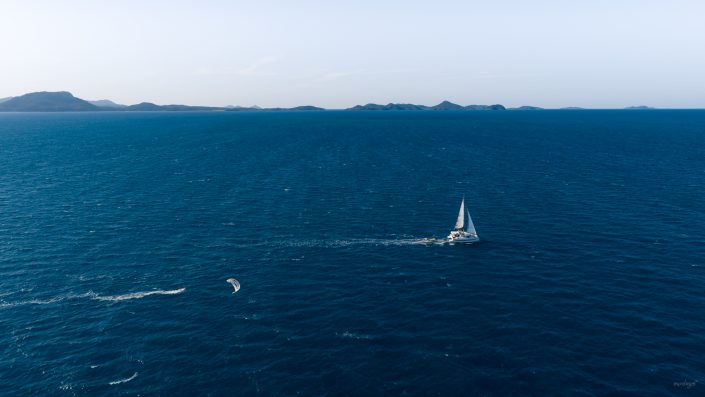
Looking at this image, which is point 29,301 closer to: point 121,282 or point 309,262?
point 121,282

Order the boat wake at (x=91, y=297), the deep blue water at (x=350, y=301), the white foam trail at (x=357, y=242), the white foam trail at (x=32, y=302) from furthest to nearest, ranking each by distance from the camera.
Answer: the white foam trail at (x=357, y=242) < the boat wake at (x=91, y=297) < the white foam trail at (x=32, y=302) < the deep blue water at (x=350, y=301)

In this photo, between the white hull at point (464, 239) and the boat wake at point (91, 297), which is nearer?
the boat wake at point (91, 297)

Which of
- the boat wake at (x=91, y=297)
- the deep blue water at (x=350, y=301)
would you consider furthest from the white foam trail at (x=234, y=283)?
the boat wake at (x=91, y=297)

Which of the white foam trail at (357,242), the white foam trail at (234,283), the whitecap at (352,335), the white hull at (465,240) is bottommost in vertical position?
the whitecap at (352,335)

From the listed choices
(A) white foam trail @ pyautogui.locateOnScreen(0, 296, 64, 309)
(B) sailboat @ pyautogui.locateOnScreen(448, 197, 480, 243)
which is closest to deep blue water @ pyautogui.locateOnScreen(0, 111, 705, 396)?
(A) white foam trail @ pyautogui.locateOnScreen(0, 296, 64, 309)

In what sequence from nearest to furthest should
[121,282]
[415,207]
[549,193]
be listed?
[121,282], [415,207], [549,193]

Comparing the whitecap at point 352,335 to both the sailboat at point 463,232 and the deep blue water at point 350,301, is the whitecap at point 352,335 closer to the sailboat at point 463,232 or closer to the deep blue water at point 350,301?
the deep blue water at point 350,301

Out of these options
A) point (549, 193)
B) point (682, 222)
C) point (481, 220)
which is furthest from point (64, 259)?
point (682, 222)

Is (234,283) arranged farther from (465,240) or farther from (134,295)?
(465,240)

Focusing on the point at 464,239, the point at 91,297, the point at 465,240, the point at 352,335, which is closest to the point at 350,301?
the point at 352,335
